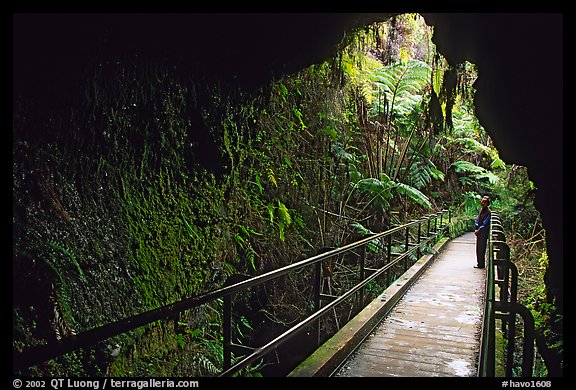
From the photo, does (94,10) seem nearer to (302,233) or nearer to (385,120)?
(302,233)

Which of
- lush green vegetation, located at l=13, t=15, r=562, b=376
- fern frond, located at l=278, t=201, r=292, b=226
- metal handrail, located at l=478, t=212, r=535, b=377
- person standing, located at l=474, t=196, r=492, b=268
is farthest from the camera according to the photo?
person standing, located at l=474, t=196, r=492, b=268

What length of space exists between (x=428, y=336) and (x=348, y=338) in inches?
45.4

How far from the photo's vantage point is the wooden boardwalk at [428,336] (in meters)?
4.09

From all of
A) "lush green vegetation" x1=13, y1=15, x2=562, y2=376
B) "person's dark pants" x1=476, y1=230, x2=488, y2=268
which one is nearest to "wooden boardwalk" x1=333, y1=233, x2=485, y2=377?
"person's dark pants" x1=476, y1=230, x2=488, y2=268

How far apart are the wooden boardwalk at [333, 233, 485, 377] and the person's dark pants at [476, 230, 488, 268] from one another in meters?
1.11

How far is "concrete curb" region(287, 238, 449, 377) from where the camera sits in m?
3.68

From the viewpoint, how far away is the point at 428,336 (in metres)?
4.99

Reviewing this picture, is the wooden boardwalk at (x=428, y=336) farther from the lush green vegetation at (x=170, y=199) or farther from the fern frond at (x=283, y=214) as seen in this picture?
the fern frond at (x=283, y=214)

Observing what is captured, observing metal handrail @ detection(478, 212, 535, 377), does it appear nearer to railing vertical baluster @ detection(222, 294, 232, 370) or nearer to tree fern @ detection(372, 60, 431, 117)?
railing vertical baluster @ detection(222, 294, 232, 370)

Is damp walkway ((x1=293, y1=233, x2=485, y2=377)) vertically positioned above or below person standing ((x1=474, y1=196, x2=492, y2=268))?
below

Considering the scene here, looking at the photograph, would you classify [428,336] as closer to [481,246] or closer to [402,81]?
[481,246]

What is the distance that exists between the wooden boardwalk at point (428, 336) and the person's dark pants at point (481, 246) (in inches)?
43.6

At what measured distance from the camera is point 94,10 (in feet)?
9.97

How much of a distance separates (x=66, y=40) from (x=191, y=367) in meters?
3.04
